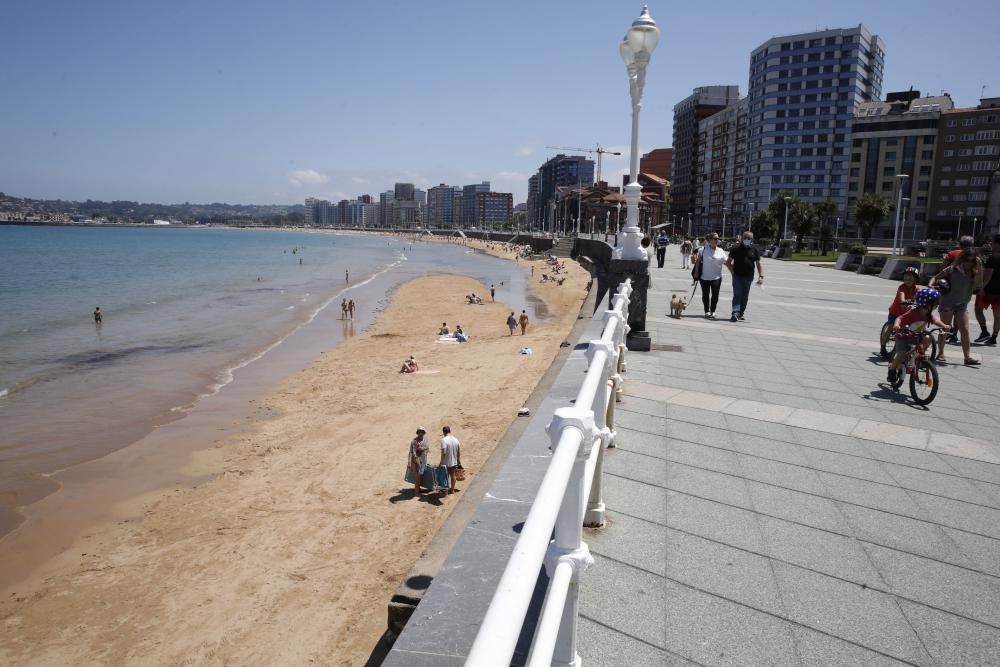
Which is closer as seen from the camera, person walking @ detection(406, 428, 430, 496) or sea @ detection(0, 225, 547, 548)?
person walking @ detection(406, 428, 430, 496)

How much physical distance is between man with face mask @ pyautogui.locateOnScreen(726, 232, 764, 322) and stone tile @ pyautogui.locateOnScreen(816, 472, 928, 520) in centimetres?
783

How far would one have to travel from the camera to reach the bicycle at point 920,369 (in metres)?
6.44

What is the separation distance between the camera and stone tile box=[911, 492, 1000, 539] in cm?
381

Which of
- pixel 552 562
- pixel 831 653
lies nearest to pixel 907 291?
pixel 831 653

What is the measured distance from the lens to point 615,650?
106 inches

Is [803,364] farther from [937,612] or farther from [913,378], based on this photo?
[937,612]

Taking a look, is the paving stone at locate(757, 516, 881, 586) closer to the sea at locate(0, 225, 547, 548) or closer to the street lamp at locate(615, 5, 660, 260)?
the street lamp at locate(615, 5, 660, 260)

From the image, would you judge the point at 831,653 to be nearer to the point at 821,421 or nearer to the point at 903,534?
the point at 903,534

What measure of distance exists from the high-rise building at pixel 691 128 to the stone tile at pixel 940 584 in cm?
13888

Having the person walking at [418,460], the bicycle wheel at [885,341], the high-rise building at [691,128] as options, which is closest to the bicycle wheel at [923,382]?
the bicycle wheel at [885,341]

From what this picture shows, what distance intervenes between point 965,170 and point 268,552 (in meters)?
107

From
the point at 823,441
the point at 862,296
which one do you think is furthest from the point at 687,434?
the point at 862,296

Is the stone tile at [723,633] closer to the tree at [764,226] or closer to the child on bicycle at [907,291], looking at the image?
the child on bicycle at [907,291]

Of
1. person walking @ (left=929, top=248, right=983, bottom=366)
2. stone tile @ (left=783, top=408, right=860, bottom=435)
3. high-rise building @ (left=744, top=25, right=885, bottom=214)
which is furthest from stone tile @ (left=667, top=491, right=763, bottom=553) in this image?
high-rise building @ (left=744, top=25, right=885, bottom=214)
